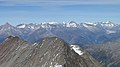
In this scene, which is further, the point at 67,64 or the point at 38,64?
the point at 38,64

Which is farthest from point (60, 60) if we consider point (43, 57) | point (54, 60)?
point (43, 57)

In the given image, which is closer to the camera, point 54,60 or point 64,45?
point 54,60

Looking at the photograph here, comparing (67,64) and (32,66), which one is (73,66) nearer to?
(67,64)

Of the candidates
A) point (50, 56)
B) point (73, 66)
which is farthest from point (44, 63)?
point (73, 66)

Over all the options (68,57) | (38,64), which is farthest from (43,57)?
(68,57)

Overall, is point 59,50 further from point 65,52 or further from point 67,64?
point 67,64

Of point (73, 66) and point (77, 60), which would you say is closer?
point (73, 66)

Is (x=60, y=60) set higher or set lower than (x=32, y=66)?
higher
